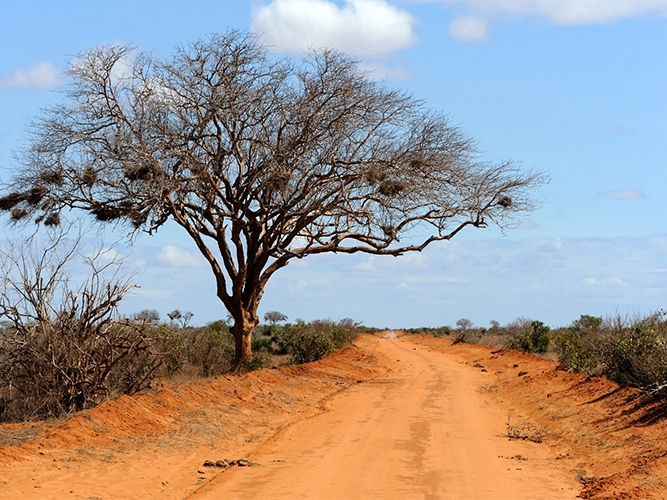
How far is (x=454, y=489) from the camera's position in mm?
9836

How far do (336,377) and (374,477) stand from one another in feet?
51.9

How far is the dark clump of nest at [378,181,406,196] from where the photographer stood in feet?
74.9

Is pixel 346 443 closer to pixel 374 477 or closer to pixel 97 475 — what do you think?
pixel 374 477

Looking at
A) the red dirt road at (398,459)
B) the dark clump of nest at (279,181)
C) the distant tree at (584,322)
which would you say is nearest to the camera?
the red dirt road at (398,459)

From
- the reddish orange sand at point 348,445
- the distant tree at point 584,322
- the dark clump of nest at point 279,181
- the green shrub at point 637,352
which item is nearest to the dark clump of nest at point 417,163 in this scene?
the dark clump of nest at point 279,181

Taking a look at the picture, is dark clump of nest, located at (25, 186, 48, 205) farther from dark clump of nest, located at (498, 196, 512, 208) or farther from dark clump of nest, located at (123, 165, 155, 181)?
dark clump of nest, located at (498, 196, 512, 208)

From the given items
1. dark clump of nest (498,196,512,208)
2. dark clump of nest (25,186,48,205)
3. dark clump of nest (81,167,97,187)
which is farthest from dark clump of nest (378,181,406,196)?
dark clump of nest (25,186,48,205)

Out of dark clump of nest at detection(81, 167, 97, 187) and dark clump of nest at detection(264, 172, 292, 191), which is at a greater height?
dark clump of nest at detection(81, 167, 97, 187)

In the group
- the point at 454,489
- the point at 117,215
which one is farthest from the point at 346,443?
the point at 117,215

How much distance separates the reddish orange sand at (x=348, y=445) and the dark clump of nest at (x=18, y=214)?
338 inches

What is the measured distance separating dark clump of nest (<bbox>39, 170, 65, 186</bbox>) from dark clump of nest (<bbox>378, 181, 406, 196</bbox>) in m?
9.10

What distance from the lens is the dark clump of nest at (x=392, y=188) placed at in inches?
899

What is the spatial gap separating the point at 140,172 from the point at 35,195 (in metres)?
4.23

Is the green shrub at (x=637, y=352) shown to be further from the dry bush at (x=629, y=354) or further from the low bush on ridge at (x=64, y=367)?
the low bush on ridge at (x=64, y=367)
